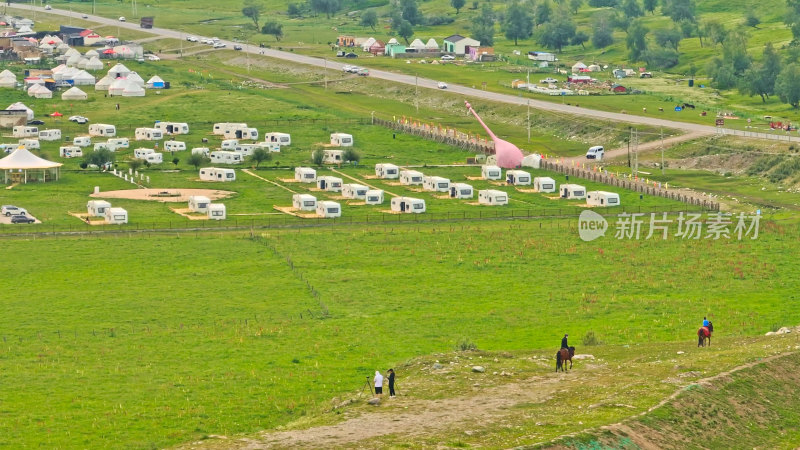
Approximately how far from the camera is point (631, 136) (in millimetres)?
145625

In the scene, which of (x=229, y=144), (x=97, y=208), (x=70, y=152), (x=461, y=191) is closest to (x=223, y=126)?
(x=229, y=144)

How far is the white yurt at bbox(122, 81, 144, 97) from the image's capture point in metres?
189

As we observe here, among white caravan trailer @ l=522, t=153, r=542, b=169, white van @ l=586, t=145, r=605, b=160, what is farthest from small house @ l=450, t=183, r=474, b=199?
white van @ l=586, t=145, r=605, b=160

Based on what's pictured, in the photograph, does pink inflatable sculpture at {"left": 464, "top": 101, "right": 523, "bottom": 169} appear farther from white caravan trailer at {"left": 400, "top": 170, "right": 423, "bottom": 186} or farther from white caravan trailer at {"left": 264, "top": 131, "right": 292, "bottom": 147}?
white caravan trailer at {"left": 264, "top": 131, "right": 292, "bottom": 147}

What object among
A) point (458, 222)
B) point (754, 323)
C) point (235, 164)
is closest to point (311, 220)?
point (458, 222)

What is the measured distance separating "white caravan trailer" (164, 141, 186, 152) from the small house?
34.2 meters

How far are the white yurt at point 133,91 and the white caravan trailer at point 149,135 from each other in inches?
1426

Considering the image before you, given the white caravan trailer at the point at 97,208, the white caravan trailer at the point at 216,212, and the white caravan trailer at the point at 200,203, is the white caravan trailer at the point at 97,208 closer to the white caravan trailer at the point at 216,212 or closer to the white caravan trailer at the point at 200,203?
the white caravan trailer at the point at 200,203

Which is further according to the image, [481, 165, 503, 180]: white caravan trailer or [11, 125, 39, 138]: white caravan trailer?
[11, 125, 39, 138]: white caravan trailer

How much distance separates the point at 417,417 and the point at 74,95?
5415 inches

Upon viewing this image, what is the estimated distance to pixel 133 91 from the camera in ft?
623

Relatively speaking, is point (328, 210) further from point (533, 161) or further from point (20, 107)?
point (20, 107)

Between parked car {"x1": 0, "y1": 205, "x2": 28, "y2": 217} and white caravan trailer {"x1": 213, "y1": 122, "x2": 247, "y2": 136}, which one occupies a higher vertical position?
white caravan trailer {"x1": 213, "y1": 122, "x2": 247, "y2": 136}

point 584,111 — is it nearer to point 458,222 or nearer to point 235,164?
point 235,164
